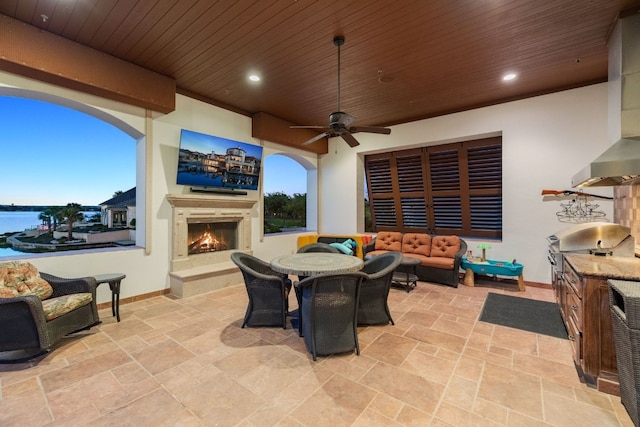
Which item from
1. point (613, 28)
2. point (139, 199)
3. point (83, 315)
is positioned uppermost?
point (613, 28)

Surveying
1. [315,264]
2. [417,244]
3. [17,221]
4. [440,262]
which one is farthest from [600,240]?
[17,221]

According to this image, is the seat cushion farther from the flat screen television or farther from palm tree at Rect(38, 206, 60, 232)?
the flat screen television

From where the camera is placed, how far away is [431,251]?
17.3ft

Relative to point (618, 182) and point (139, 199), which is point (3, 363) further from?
point (618, 182)

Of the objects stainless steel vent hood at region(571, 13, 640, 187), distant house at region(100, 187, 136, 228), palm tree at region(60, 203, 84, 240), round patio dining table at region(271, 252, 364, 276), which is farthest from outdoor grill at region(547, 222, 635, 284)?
palm tree at region(60, 203, 84, 240)

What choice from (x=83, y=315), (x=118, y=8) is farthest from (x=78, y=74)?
(x=83, y=315)

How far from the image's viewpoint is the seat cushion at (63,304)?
8.27ft

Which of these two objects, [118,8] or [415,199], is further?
[415,199]

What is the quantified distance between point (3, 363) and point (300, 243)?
491 centimetres

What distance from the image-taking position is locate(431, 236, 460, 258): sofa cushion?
5.00 meters

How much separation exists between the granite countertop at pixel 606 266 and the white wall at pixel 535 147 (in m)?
2.14

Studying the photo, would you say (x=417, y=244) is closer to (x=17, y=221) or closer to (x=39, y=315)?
(x=39, y=315)

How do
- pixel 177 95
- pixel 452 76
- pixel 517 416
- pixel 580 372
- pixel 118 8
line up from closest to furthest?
pixel 517 416 < pixel 580 372 < pixel 118 8 < pixel 452 76 < pixel 177 95

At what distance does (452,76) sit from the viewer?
402cm
